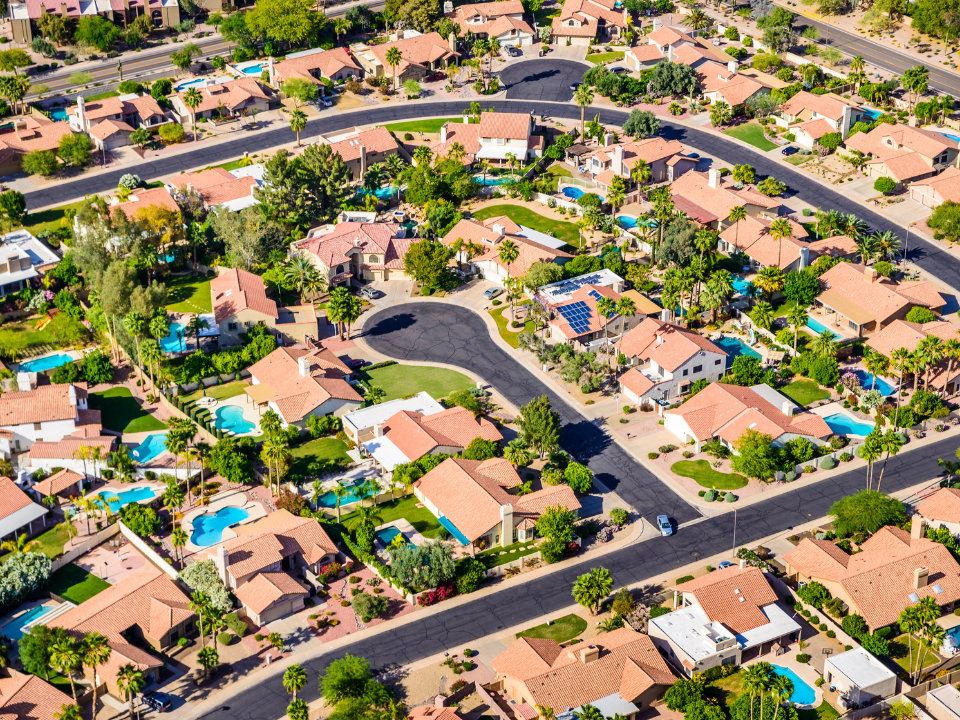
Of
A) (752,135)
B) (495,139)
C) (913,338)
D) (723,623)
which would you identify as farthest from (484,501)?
(752,135)

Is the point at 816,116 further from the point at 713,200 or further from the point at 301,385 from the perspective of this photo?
the point at 301,385

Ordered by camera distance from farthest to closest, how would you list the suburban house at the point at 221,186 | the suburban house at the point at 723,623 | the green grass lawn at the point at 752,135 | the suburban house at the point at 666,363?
the green grass lawn at the point at 752,135 → the suburban house at the point at 221,186 → the suburban house at the point at 666,363 → the suburban house at the point at 723,623

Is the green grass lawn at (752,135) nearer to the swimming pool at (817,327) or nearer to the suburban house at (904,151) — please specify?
the suburban house at (904,151)

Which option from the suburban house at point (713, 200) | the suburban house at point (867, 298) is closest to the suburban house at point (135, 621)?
the suburban house at point (867, 298)

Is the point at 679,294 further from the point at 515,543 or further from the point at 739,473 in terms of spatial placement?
the point at 515,543

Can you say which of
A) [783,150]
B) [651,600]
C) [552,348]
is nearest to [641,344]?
[552,348]
